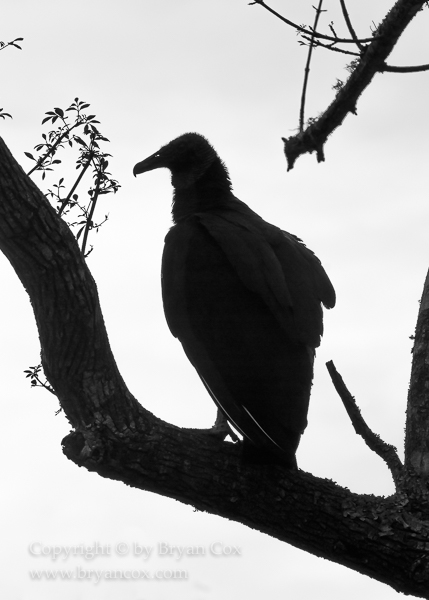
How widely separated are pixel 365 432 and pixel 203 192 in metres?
1.79

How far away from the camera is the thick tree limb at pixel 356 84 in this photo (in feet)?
9.56

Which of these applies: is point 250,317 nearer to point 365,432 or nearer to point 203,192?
point 365,432

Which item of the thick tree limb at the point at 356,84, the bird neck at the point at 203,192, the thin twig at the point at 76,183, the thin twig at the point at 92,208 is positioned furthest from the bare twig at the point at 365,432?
the thin twig at the point at 76,183

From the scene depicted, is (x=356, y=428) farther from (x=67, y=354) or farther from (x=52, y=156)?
(x=52, y=156)

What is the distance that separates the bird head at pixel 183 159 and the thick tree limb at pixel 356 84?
1997mm

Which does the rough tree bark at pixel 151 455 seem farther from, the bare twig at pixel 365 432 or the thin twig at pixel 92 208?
the thin twig at pixel 92 208

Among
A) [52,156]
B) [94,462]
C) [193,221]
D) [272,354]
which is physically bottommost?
[94,462]

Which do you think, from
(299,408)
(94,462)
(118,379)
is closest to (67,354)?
(118,379)

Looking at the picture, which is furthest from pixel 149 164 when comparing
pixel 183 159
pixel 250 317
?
pixel 250 317

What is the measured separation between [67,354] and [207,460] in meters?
0.76

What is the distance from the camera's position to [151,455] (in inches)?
131

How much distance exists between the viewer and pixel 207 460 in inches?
134

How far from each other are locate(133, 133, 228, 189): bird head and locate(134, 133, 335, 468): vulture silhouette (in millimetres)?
954

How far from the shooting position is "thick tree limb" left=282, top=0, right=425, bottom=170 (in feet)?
9.56
